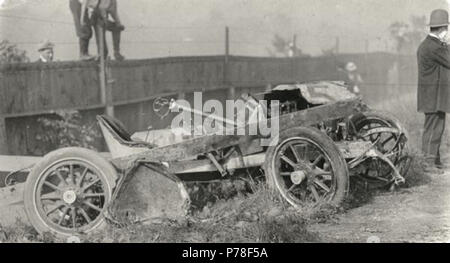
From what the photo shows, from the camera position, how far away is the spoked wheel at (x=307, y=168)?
562 centimetres

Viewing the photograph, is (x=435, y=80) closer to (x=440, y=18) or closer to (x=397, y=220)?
(x=440, y=18)

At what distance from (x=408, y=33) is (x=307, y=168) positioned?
23.6 metres

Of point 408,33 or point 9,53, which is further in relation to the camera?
point 408,33

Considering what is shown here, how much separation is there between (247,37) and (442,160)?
3245 cm

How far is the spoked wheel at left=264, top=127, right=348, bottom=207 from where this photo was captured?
221 inches

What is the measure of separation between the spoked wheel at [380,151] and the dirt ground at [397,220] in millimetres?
181

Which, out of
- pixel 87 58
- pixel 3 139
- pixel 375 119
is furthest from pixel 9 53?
pixel 375 119

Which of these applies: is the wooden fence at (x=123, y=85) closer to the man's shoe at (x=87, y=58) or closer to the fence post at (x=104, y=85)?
the fence post at (x=104, y=85)

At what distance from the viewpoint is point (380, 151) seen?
22.9 ft

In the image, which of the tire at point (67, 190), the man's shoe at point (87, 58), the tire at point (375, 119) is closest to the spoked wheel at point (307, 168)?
the tire at point (375, 119)

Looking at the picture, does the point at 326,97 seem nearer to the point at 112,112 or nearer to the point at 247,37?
the point at 112,112

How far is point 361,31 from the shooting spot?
32.2 meters

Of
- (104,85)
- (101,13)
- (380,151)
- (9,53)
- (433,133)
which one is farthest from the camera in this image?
(101,13)
